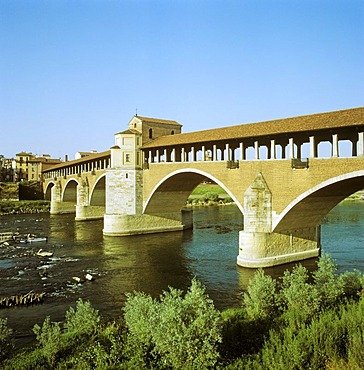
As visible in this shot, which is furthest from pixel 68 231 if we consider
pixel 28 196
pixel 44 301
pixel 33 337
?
pixel 28 196

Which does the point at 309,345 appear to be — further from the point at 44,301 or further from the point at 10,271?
the point at 10,271

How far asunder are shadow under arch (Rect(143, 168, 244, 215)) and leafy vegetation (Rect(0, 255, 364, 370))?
20016 mm

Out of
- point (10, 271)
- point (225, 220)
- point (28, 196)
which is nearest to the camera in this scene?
point (10, 271)

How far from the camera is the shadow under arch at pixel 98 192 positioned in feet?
149

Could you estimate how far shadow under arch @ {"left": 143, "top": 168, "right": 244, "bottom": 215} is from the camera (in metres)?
32.6

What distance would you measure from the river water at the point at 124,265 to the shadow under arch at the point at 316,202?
2453 mm

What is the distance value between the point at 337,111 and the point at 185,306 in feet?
52.8

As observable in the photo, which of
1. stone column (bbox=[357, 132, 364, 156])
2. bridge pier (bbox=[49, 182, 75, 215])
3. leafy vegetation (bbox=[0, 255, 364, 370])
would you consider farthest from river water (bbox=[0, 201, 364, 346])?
bridge pier (bbox=[49, 182, 75, 215])

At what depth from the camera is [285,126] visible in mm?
21969

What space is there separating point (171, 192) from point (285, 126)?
52.7 ft

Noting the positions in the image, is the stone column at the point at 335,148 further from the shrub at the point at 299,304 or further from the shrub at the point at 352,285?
the shrub at the point at 299,304

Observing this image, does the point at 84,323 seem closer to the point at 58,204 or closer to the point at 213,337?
the point at 213,337

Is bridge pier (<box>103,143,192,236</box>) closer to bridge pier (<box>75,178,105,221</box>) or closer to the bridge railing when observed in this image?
bridge pier (<box>75,178,105,221</box>)

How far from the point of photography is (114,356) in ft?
29.6
